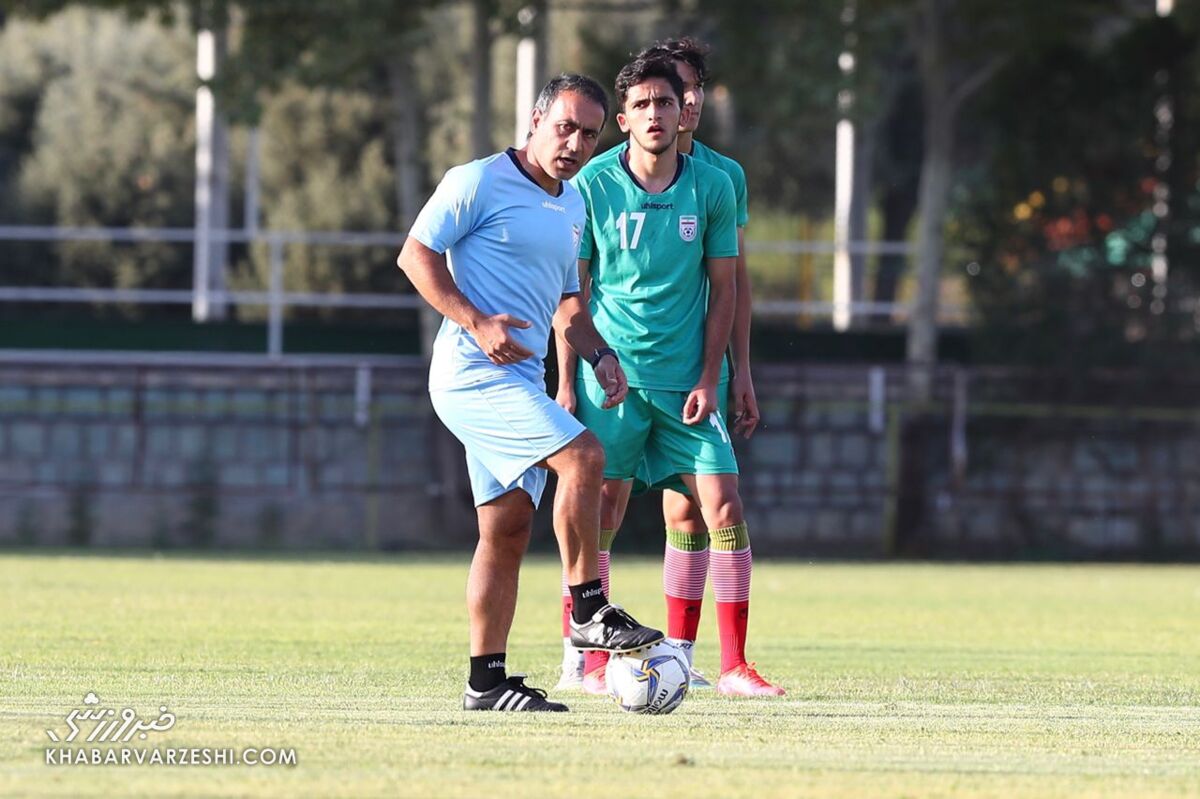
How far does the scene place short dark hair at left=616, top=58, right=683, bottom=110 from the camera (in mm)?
9023

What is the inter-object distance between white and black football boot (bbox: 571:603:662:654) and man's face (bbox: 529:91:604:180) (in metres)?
1.52

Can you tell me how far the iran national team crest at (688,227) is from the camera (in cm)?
938

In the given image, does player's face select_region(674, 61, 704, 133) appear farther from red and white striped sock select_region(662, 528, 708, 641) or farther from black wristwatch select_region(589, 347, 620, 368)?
red and white striped sock select_region(662, 528, 708, 641)

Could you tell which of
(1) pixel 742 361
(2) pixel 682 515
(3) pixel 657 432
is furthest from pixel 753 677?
(1) pixel 742 361

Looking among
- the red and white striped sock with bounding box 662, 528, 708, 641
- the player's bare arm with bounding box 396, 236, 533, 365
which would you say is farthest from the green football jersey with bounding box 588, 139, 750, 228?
the player's bare arm with bounding box 396, 236, 533, 365

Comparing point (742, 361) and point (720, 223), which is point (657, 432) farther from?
point (720, 223)

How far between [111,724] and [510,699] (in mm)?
1476

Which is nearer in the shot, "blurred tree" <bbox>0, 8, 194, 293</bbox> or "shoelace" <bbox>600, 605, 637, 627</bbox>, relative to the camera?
"shoelace" <bbox>600, 605, 637, 627</bbox>

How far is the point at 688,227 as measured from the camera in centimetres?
938

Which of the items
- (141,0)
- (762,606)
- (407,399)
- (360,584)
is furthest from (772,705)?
(141,0)

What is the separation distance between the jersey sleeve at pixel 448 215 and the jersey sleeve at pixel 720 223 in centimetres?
169

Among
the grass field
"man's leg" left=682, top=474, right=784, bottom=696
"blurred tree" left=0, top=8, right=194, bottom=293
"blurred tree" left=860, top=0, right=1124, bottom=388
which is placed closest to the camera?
the grass field

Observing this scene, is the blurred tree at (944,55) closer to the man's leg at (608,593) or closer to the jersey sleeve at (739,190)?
the jersey sleeve at (739,190)

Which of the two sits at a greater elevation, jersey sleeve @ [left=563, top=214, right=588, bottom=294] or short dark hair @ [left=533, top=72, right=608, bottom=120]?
short dark hair @ [left=533, top=72, right=608, bottom=120]
